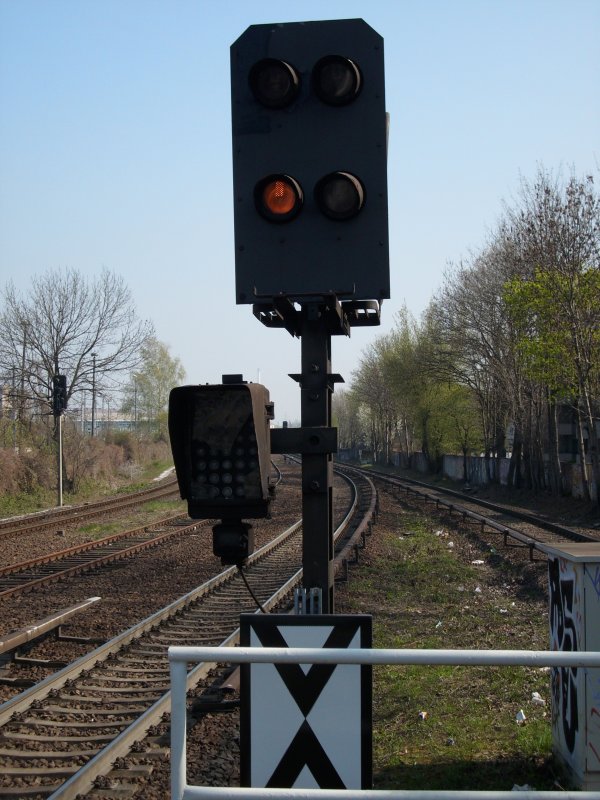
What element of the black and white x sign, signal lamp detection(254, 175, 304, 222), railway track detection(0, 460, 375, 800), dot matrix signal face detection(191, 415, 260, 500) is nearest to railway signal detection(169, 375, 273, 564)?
dot matrix signal face detection(191, 415, 260, 500)

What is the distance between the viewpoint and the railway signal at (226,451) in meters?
3.55

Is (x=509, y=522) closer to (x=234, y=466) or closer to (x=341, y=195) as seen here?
(x=341, y=195)

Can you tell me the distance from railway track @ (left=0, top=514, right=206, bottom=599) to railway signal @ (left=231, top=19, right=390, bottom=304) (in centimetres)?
980

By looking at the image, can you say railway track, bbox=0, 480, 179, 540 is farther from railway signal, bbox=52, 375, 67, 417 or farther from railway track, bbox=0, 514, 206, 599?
railway signal, bbox=52, 375, 67, 417

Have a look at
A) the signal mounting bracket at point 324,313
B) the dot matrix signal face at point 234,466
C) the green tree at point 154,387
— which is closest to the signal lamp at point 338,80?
the signal mounting bracket at point 324,313

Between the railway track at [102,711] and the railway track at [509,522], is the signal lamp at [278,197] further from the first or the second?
the railway track at [509,522]

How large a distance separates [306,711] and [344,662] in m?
0.37

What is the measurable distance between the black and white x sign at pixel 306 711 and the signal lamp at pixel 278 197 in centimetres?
181

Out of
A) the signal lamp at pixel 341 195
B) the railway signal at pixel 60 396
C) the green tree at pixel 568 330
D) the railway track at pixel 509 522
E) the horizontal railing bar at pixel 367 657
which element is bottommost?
the railway track at pixel 509 522

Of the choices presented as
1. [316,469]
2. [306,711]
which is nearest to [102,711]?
[316,469]

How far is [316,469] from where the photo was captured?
4105mm

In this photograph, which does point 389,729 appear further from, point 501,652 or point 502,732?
point 501,652

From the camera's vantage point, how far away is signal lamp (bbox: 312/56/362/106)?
4031mm

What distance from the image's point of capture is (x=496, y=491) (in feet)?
140
